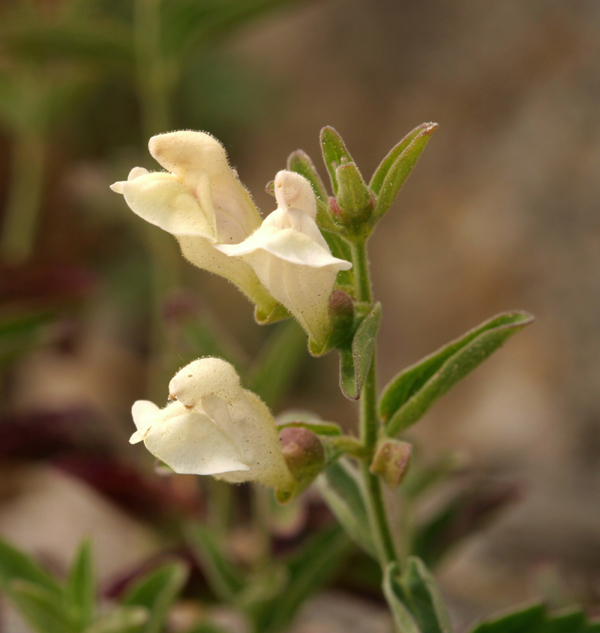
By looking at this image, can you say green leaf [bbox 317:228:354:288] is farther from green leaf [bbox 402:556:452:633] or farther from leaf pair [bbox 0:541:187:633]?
leaf pair [bbox 0:541:187:633]

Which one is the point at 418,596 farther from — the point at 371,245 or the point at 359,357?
the point at 371,245

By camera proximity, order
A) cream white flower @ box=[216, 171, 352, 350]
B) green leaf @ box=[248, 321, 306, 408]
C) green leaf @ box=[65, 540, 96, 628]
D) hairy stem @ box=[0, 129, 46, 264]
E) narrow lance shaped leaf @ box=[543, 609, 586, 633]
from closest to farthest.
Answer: cream white flower @ box=[216, 171, 352, 350]
narrow lance shaped leaf @ box=[543, 609, 586, 633]
green leaf @ box=[65, 540, 96, 628]
green leaf @ box=[248, 321, 306, 408]
hairy stem @ box=[0, 129, 46, 264]

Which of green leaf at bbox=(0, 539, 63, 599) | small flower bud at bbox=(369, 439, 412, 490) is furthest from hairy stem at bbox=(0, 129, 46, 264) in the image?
small flower bud at bbox=(369, 439, 412, 490)

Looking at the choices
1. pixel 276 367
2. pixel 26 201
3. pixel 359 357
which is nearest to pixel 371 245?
pixel 26 201

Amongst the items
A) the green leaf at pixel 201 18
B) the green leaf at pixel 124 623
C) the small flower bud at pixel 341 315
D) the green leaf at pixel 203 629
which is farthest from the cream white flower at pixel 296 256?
the green leaf at pixel 201 18

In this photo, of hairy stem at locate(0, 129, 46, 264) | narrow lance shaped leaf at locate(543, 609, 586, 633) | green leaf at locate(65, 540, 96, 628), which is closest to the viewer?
narrow lance shaped leaf at locate(543, 609, 586, 633)

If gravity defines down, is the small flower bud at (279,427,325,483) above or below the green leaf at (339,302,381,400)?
below

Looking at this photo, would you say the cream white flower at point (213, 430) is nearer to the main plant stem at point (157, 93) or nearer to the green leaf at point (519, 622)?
the green leaf at point (519, 622)
